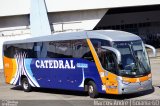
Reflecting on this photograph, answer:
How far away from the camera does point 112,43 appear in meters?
16.8

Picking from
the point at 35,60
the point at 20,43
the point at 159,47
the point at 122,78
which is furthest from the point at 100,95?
the point at 159,47

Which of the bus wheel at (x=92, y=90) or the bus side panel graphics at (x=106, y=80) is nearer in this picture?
the bus side panel graphics at (x=106, y=80)

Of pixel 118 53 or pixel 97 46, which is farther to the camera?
pixel 97 46

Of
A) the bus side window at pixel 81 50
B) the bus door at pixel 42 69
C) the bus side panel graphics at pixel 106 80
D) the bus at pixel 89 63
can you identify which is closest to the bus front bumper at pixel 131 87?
the bus at pixel 89 63

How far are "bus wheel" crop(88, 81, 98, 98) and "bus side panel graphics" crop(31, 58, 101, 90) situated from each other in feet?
1.01

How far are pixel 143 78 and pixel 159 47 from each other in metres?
37.0

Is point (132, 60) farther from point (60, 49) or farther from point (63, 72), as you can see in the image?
point (60, 49)

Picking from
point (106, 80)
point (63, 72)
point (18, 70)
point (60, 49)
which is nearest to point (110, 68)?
point (106, 80)

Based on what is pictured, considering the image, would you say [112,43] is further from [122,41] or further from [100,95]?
[100,95]

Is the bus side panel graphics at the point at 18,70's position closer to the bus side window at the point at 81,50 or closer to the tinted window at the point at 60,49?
the tinted window at the point at 60,49

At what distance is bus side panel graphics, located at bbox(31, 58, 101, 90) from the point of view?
58.9 ft

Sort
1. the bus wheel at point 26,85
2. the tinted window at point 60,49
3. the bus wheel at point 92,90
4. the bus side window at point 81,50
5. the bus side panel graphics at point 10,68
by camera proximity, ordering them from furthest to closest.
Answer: the bus side panel graphics at point 10,68
the bus wheel at point 26,85
the tinted window at point 60,49
the bus side window at point 81,50
the bus wheel at point 92,90

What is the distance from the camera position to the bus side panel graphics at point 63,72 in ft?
58.9

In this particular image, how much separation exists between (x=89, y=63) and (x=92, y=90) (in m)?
1.15
